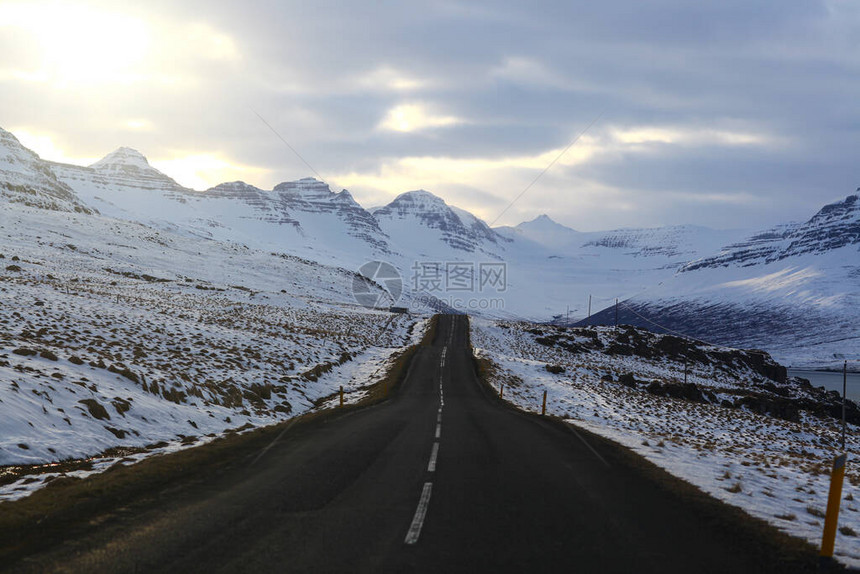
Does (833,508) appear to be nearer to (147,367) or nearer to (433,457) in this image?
(433,457)

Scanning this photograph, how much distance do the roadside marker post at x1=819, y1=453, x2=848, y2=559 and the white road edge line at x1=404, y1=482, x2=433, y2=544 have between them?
460 centimetres

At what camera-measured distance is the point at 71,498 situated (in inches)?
305

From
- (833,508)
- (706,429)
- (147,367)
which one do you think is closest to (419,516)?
(833,508)

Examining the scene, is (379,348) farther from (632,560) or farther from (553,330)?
(632,560)

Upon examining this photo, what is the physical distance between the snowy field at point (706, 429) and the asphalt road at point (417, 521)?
154 cm

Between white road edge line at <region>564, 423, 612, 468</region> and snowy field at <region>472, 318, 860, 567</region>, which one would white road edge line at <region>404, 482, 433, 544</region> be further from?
snowy field at <region>472, 318, 860, 567</region>

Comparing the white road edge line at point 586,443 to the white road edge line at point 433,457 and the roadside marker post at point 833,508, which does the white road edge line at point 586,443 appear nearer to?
the white road edge line at point 433,457

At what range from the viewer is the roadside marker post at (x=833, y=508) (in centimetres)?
582

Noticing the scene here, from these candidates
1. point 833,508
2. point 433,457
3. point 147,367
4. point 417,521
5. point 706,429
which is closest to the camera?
point 833,508

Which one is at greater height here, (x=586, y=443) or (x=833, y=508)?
(x=833, y=508)

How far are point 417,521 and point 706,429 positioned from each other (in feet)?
85.4

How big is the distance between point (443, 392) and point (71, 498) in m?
22.3

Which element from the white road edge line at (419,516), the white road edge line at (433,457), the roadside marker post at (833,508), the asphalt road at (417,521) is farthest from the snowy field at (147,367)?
the roadside marker post at (833,508)

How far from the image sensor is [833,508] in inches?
237
